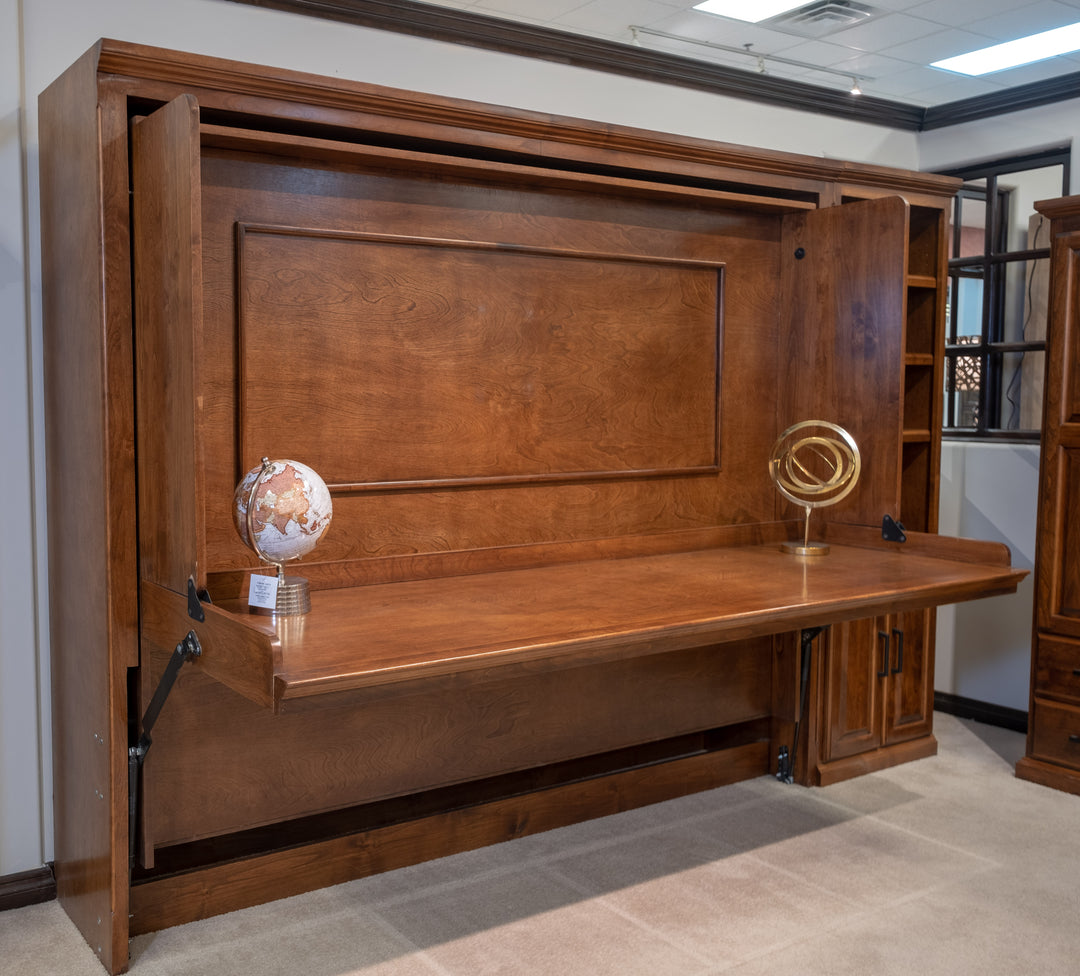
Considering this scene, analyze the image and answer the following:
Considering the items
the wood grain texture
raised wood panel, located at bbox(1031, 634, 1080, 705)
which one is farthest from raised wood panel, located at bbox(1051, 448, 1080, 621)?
the wood grain texture

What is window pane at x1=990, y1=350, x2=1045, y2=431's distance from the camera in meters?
4.22

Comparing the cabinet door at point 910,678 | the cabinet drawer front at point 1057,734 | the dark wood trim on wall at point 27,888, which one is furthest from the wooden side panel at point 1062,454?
the dark wood trim on wall at point 27,888

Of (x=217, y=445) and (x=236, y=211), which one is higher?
(x=236, y=211)

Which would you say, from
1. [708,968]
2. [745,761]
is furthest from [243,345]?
[745,761]

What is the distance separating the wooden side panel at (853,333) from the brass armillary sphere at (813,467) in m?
0.08

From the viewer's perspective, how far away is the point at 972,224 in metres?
4.44

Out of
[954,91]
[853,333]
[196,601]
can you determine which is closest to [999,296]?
[954,91]

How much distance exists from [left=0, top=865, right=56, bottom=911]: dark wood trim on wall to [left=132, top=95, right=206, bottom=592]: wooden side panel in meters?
0.93

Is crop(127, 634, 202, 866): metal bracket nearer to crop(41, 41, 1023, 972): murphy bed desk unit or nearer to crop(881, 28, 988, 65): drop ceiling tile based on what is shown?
crop(41, 41, 1023, 972): murphy bed desk unit

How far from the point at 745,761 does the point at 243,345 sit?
216cm

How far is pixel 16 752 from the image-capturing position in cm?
268

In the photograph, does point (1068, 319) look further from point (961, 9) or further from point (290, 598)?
point (290, 598)

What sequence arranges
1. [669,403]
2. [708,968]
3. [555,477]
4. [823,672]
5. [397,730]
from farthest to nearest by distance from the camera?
[823,672], [669,403], [555,477], [397,730], [708,968]

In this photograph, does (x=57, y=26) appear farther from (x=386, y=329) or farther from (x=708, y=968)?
(x=708, y=968)
